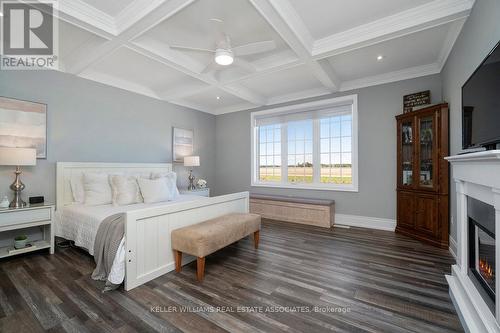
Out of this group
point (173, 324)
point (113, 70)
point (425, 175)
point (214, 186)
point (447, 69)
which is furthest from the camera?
point (214, 186)

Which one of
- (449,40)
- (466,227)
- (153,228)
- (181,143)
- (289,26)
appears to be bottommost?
(153,228)

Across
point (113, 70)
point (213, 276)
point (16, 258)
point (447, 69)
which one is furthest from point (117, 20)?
point (447, 69)

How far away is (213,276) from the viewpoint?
235 centimetres

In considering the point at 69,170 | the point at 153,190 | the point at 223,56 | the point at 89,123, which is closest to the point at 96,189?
the point at 69,170

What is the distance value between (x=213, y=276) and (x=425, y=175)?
3345 mm

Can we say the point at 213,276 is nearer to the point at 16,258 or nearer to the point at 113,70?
the point at 16,258

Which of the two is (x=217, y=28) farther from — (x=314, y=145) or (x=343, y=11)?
(x=314, y=145)

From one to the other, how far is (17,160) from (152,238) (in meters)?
2.02

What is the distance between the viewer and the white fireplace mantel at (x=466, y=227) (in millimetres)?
1225

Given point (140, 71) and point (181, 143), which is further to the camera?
point (181, 143)

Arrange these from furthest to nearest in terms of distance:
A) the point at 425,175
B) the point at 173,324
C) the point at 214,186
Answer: the point at 214,186
the point at 425,175
the point at 173,324

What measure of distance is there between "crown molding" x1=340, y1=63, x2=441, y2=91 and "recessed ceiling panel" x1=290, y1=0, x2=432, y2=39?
1.65 meters

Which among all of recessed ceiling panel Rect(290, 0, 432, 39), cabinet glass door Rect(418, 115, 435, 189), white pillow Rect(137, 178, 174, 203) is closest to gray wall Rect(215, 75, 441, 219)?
cabinet glass door Rect(418, 115, 435, 189)

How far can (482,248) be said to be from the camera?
64.8 inches
